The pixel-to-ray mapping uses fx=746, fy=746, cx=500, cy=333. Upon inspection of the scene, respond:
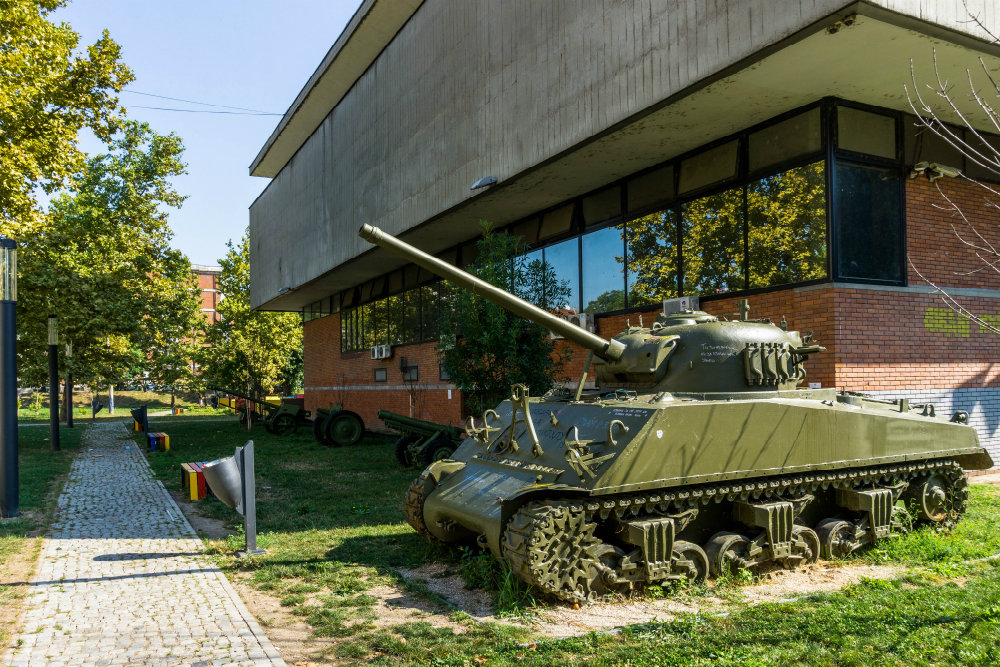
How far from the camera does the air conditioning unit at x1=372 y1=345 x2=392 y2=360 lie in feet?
73.1

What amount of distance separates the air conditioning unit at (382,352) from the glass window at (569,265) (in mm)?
8576

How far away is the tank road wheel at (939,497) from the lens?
7.71m

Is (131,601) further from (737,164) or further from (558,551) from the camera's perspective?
(737,164)

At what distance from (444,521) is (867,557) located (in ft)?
13.2

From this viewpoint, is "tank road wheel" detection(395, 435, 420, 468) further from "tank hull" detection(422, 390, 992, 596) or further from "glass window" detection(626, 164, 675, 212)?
"tank hull" detection(422, 390, 992, 596)

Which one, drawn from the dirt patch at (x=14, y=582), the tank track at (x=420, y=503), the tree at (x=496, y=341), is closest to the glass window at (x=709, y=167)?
the tree at (x=496, y=341)

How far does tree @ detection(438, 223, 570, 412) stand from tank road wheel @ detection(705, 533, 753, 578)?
18.1ft

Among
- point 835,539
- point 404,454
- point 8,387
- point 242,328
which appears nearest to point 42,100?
point 8,387

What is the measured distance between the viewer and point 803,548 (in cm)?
665

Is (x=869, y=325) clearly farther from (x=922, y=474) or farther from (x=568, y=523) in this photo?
(x=568, y=523)

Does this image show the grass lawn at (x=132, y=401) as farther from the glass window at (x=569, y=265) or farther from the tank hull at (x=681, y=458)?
the tank hull at (x=681, y=458)

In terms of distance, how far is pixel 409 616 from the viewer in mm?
5711

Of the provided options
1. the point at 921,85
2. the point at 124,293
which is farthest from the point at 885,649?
the point at 124,293

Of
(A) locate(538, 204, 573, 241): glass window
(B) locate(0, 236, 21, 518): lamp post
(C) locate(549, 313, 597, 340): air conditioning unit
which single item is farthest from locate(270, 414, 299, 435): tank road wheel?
(B) locate(0, 236, 21, 518): lamp post
